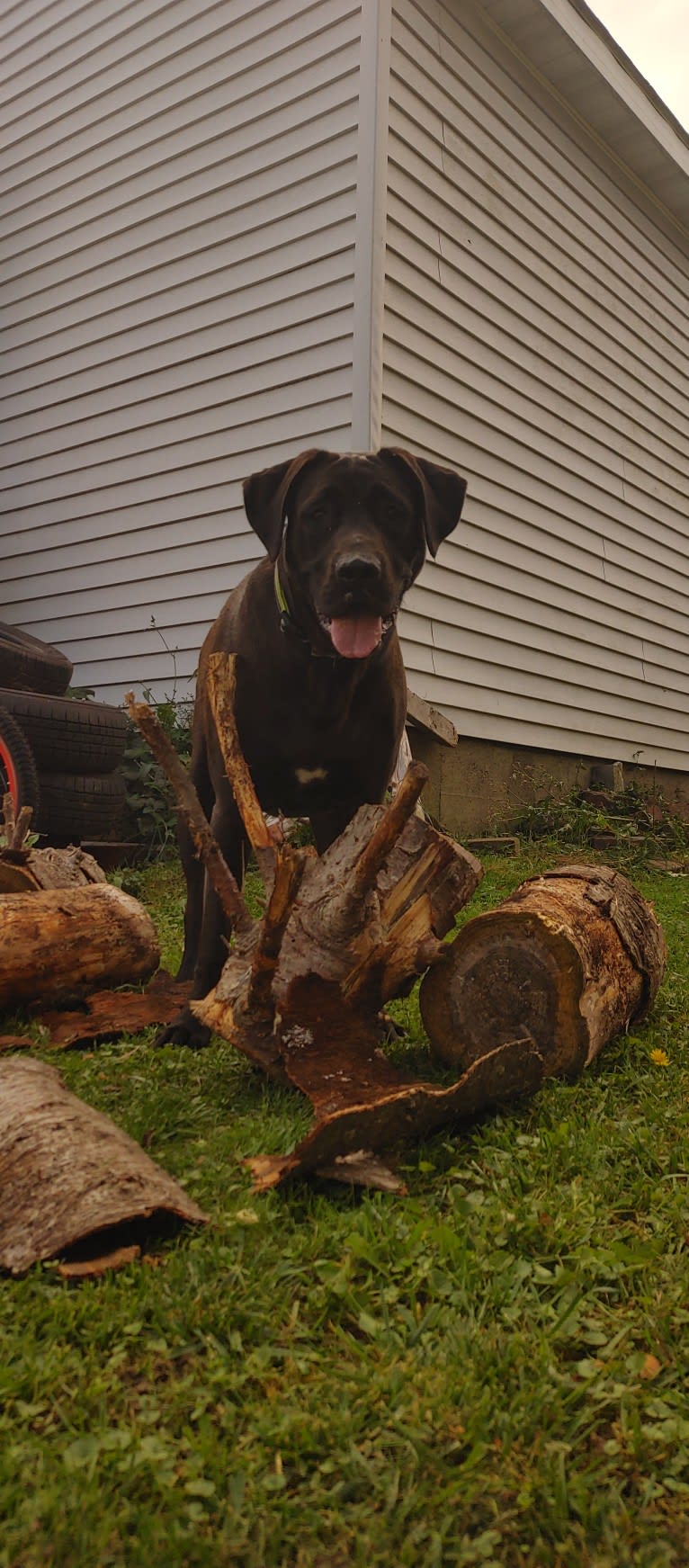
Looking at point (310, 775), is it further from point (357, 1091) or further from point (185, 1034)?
point (357, 1091)

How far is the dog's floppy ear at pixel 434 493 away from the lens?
3320 millimetres

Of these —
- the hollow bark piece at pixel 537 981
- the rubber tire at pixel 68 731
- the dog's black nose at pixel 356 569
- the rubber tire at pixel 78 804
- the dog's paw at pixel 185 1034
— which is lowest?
the dog's paw at pixel 185 1034

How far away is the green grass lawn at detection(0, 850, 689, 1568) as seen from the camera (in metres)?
1.09

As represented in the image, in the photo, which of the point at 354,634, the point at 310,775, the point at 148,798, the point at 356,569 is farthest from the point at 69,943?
the point at 148,798

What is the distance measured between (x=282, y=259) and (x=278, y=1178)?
242 inches

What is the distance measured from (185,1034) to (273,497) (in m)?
1.64

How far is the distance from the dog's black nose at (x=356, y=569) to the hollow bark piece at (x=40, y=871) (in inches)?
51.8

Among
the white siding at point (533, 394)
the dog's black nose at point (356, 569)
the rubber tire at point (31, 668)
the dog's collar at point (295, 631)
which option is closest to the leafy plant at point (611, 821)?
the white siding at point (533, 394)

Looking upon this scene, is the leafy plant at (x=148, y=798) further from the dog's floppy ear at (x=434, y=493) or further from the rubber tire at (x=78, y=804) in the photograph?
Result: the dog's floppy ear at (x=434, y=493)

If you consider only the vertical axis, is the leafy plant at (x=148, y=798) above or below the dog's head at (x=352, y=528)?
below

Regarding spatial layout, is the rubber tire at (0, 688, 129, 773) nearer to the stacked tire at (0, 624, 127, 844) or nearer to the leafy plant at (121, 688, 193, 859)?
the stacked tire at (0, 624, 127, 844)

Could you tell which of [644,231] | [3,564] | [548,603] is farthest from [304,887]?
[644,231]

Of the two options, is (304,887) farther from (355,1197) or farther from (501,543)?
(501,543)

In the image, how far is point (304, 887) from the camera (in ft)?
8.18
